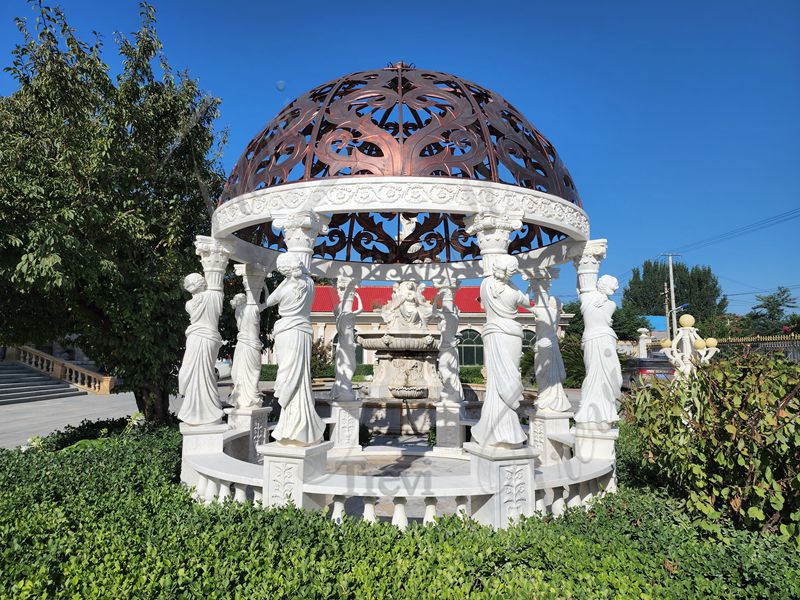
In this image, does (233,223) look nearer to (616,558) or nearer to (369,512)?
(369,512)

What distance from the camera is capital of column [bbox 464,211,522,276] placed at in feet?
17.9

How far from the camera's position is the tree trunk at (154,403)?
1082cm

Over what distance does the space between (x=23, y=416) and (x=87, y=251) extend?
13619mm

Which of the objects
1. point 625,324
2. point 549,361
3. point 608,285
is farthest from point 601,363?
point 625,324

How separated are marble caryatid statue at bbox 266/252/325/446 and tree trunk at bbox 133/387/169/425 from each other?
6.90 meters

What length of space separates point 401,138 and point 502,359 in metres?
2.97

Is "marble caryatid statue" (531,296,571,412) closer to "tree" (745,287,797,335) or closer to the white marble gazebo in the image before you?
the white marble gazebo

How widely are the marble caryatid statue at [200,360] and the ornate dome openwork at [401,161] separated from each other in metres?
0.97

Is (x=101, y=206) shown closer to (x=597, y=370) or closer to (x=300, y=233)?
(x=300, y=233)

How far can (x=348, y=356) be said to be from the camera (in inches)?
383

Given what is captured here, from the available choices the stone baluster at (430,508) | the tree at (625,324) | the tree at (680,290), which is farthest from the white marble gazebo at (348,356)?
the tree at (680,290)

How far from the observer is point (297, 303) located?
5137 millimetres

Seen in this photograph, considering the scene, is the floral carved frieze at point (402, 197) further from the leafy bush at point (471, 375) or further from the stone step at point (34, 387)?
the stone step at point (34, 387)

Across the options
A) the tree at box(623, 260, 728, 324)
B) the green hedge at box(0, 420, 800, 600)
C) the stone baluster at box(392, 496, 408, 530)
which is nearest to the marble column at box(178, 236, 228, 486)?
the green hedge at box(0, 420, 800, 600)
